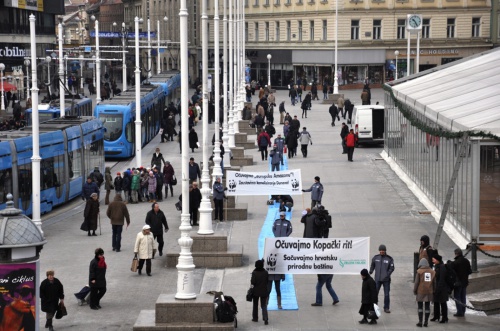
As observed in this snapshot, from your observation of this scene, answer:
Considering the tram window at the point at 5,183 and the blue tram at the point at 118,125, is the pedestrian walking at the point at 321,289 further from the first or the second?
the blue tram at the point at 118,125

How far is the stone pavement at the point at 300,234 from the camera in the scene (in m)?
21.9

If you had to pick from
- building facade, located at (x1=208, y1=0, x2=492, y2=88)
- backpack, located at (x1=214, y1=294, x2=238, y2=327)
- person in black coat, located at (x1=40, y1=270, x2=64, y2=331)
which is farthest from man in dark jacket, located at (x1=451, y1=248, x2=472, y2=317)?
building facade, located at (x1=208, y1=0, x2=492, y2=88)

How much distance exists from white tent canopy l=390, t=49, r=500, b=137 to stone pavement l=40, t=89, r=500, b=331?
9.59 ft

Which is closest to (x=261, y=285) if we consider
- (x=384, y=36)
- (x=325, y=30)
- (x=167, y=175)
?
(x=167, y=175)

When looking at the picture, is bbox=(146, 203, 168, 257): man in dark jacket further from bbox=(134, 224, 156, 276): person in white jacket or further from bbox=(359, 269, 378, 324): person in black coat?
bbox=(359, 269, 378, 324): person in black coat

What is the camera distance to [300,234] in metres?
30.6

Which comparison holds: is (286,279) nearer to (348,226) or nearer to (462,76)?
(348,226)

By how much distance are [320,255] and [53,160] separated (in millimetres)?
16129

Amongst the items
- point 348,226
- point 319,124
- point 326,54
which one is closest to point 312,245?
point 348,226

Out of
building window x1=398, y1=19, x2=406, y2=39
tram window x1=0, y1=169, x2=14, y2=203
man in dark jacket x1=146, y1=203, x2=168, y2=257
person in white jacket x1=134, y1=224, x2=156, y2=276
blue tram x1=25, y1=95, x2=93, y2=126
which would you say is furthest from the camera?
building window x1=398, y1=19, x2=406, y2=39

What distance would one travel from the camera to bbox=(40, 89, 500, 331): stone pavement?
21938 millimetres

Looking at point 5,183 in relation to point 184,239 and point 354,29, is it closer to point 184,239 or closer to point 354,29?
point 184,239

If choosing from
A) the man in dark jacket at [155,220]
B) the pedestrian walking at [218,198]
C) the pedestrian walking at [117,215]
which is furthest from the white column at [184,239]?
the pedestrian walking at [218,198]

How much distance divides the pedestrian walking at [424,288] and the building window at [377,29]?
77018mm
